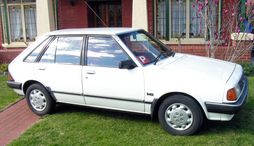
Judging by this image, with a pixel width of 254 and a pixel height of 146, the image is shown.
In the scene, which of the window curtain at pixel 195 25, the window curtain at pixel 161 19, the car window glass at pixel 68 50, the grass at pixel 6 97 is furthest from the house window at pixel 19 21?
the car window glass at pixel 68 50

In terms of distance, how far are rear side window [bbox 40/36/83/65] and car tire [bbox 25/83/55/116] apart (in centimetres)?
55

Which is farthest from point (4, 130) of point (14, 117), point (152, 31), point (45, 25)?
point (152, 31)

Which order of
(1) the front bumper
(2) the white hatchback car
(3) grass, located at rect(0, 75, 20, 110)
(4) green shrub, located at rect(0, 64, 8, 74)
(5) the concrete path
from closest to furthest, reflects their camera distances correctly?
1. (1) the front bumper
2. (2) the white hatchback car
3. (5) the concrete path
4. (3) grass, located at rect(0, 75, 20, 110)
5. (4) green shrub, located at rect(0, 64, 8, 74)

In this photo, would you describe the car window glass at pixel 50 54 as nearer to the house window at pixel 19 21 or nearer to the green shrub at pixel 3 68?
the green shrub at pixel 3 68

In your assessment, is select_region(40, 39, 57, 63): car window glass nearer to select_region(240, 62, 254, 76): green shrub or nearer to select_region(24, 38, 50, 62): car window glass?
select_region(24, 38, 50, 62): car window glass

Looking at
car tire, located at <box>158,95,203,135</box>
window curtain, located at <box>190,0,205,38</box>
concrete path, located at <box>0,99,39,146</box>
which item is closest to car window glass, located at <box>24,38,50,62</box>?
concrete path, located at <box>0,99,39,146</box>

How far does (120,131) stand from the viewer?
524cm

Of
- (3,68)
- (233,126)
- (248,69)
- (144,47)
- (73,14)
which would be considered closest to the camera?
(233,126)

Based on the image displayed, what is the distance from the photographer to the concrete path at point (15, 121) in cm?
539

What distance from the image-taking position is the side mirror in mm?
4996

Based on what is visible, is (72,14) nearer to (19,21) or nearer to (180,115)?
(19,21)

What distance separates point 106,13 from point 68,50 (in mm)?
7339

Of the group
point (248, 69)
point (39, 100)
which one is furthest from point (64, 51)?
point (248, 69)

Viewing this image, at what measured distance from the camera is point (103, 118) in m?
5.86
